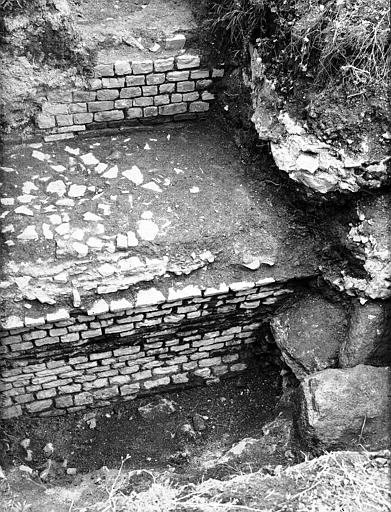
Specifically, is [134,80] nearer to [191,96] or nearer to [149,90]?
[149,90]

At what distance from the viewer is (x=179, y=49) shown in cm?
448

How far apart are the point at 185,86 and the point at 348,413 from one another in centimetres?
271

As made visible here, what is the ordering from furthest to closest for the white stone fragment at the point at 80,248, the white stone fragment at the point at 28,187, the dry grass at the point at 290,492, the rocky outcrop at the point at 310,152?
the white stone fragment at the point at 28,187 < the white stone fragment at the point at 80,248 < the rocky outcrop at the point at 310,152 < the dry grass at the point at 290,492

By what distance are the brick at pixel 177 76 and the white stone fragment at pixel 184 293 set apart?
5.54 ft

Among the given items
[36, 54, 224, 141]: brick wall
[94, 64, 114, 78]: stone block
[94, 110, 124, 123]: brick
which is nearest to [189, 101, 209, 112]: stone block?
[36, 54, 224, 141]: brick wall

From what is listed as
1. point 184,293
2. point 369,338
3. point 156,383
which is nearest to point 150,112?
point 184,293

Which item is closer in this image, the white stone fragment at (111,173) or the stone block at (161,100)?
the white stone fragment at (111,173)

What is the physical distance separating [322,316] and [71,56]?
2.63m

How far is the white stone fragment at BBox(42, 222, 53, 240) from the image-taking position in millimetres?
3945

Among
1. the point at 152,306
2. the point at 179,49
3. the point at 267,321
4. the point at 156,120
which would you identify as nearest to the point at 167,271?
the point at 152,306

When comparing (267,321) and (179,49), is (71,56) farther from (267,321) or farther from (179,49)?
(267,321)

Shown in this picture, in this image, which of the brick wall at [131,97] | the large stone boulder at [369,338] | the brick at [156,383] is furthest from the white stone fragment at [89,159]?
the large stone boulder at [369,338]

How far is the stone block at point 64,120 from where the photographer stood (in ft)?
14.8

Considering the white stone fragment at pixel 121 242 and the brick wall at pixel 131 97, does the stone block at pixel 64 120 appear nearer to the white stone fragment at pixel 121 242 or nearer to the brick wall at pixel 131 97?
the brick wall at pixel 131 97
